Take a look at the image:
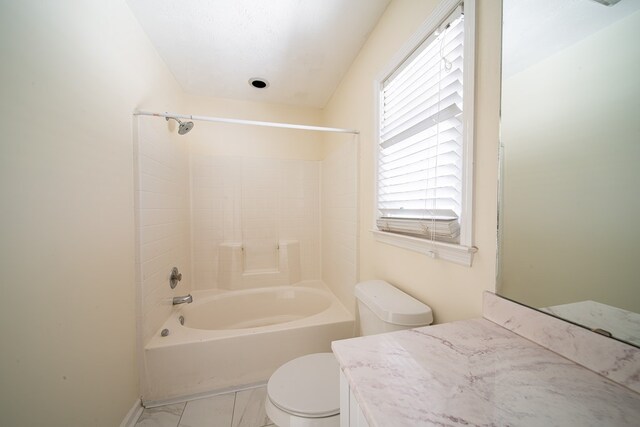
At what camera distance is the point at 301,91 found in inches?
79.4

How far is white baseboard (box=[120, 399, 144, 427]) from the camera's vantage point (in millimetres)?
1114

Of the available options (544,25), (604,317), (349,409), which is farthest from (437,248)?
(544,25)

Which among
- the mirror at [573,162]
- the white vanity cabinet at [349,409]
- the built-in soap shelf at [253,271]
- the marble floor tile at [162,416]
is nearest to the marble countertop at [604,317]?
the mirror at [573,162]

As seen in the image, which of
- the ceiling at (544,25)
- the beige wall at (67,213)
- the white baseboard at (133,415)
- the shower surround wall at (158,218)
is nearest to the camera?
the ceiling at (544,25)

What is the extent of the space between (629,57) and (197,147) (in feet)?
8.26

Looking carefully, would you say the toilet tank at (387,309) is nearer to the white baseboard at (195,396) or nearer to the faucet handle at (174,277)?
the white baseboard at (195,396)

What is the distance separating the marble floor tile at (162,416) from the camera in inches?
46.2

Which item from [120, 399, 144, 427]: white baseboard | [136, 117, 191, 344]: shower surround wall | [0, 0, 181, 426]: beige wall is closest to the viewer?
[0, 0, 181, 426]: beige wall

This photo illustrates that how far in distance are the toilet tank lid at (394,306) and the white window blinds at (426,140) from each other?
0.29 metres

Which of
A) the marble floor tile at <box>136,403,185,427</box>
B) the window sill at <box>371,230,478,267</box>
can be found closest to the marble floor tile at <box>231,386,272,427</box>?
the marble floor tile at <box>136,403,185,427</box>

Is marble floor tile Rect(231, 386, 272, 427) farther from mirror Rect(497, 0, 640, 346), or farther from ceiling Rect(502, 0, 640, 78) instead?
ceiling Rect(502, 0, 640, 78)

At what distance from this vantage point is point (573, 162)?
0.53m

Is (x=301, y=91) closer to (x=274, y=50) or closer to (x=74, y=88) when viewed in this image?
(x=274, y=50)

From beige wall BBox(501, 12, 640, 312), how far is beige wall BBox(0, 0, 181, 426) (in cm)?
147
